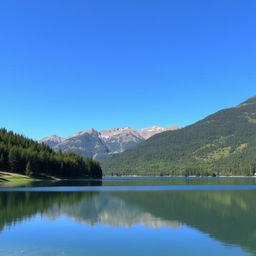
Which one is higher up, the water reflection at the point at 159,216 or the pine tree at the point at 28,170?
the pine tree at the point at 28,170

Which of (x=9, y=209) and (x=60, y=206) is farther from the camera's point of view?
(x=60, y=206)

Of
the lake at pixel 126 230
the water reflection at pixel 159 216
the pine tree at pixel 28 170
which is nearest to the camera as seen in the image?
the lake at pixel 126 230

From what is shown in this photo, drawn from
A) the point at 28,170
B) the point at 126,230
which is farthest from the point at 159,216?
the point at 28,170

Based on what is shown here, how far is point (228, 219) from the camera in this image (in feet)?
147

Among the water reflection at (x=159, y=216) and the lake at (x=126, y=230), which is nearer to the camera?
the lake at (x=126, y=230)

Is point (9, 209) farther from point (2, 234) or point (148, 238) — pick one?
point (148, 238)

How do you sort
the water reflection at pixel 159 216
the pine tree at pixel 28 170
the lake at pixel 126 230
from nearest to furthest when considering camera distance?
the lake at pixel 126 230
the water reflection at pixel 159 216
the pine tree at pixel 28 170

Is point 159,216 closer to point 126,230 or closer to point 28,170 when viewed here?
point 126,230

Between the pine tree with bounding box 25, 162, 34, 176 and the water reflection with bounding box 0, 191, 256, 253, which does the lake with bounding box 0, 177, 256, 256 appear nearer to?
the water reflection with bounding box 0, 191, 256, 253

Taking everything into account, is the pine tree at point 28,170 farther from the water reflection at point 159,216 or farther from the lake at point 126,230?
the lake at point 126,230

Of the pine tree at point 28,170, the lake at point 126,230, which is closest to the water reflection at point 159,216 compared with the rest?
the lake at point 126,230

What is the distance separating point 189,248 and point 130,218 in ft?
58.8

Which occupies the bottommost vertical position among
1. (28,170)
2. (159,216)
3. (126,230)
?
(126,230)

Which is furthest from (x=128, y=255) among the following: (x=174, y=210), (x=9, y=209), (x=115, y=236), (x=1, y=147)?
(x=1, y=147)
